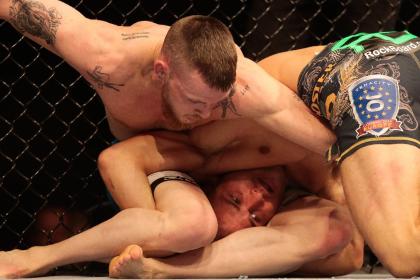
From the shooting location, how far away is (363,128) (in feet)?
4.33

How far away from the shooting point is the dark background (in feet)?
6.30

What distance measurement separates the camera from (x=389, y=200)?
4.13ft

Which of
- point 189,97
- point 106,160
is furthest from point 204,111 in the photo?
point 106,160

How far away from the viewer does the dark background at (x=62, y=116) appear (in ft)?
6.30

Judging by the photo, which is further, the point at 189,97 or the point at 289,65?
the point at 289,65

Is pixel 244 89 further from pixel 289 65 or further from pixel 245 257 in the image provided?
pixel 245 257

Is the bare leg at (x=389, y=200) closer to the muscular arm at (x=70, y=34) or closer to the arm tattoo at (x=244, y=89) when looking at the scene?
the arm tattoo at (x=244, y=89)

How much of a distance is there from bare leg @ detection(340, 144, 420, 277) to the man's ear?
404mm

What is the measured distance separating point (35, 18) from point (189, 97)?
368mm

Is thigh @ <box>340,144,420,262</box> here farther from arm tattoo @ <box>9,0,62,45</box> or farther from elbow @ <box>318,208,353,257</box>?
arm tattoo @ <box>9,0,62,45</box>

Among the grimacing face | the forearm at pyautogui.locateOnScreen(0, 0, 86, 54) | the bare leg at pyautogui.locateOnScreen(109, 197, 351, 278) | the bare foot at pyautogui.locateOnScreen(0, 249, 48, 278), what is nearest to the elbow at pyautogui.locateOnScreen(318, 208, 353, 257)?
the bare leg at pyautogui.locateOnScreen(109, 197, 351, 278)

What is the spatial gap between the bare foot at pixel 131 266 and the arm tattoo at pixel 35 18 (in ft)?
1.55

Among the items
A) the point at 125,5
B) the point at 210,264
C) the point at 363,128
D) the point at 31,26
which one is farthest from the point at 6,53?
the point at 363,128

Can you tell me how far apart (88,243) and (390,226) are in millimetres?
584
